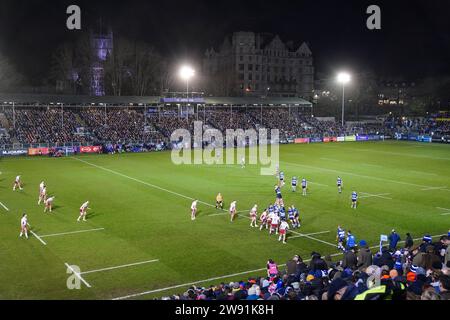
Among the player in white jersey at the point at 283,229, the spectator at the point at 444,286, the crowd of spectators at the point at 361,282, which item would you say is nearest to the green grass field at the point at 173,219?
the player in white jersey at the point at 283,229

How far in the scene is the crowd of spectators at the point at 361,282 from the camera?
414 inches

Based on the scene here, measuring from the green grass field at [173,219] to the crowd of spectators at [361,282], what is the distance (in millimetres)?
3943

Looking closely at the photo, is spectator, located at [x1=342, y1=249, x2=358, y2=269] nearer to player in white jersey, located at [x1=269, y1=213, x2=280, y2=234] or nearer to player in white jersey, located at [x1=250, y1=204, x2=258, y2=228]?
player in white jersey, located at [x1=269, y1=213, x2=280, y2=234]

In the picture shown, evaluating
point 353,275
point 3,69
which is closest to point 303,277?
point 353,275

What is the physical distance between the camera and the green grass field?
58.6 ft

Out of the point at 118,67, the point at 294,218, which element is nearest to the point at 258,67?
the point at 118,67

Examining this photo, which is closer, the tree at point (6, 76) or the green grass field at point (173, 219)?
the green grass field at point (173, 219)

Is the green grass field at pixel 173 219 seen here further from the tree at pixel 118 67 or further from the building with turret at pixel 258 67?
the building with turret at pixel 258 67

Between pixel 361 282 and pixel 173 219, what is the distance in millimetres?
16188

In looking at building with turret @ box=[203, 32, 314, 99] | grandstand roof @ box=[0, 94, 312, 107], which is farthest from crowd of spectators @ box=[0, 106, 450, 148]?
building with turret @ box=[203, 32, 314, 99]

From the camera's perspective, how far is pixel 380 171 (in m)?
44.8

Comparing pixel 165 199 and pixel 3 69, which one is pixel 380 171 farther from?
pixel 3 69

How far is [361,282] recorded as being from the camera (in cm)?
1138
